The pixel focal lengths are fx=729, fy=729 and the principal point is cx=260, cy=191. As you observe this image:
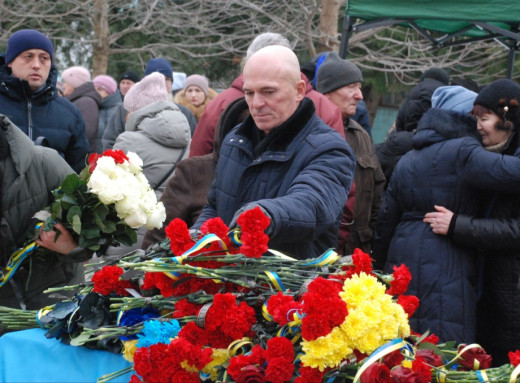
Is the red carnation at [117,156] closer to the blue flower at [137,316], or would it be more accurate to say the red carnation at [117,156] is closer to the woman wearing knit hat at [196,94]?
the blue flower at [137,316]

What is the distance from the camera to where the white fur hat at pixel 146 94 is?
533 cm

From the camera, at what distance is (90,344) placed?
213 centimetres

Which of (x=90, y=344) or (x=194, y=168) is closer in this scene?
(x=90, y=344)

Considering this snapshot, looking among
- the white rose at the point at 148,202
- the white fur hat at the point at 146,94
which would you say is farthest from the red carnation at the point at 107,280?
the white fur hat at the point at 146,94

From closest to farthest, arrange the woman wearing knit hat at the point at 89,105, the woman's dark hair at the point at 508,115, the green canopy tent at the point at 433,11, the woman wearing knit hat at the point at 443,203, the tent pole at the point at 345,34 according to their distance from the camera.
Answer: the woman wearing knit hat at the point at 443,203, the woman's dark hair at the point at 508,115, the green canopy tent at the point at 433,11, the tent pole at the point at 345,34, the woman wearing knit hat at the point at 89,105

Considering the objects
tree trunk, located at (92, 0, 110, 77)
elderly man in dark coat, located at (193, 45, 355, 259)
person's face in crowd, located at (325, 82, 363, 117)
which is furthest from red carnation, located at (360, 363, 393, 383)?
tree trunk, located at (92, 0, 110, 77)

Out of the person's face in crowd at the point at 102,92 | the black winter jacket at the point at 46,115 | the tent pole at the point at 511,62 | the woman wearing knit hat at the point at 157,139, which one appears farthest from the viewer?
the person's face in crowd at the point at 102,92

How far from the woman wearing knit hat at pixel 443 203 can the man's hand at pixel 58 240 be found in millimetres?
1931

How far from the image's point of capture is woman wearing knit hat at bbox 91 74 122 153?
8148 mm

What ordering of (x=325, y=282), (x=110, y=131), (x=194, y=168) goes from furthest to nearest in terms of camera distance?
(x=110, y=131), (x=194, y=168), (x=325, y=282)

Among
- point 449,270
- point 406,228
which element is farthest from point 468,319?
point 406,228

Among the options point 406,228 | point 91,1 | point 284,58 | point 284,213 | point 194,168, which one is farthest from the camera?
point 91,1

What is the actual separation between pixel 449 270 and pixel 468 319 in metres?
0.28

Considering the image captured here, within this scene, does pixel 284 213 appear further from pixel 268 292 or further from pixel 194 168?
pixel 194 168
